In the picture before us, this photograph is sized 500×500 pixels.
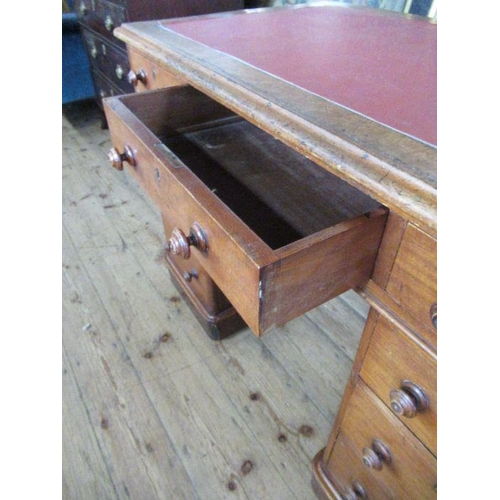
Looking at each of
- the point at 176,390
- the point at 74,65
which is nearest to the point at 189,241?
the point at 176,390

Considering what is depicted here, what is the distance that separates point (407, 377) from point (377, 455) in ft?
0.59

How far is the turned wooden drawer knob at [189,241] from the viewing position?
1.58 feet

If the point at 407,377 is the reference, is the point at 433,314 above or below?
above

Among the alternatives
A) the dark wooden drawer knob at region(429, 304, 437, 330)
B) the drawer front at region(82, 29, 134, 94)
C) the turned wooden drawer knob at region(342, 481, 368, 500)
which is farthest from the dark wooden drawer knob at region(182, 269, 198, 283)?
the drawer front at region(82, 29, 134, 94)

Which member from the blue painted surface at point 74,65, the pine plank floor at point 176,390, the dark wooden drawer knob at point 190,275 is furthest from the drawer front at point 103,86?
the dark wooden drawer knob at point 190,275

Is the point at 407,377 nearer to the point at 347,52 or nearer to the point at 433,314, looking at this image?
the point at 433,314

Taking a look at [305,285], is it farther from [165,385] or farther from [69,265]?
[69,265]

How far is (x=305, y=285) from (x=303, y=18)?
0.70m

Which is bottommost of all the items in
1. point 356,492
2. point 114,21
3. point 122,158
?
point 356,492

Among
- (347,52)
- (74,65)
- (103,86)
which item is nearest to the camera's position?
(347,52)

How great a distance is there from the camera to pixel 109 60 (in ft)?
5.68

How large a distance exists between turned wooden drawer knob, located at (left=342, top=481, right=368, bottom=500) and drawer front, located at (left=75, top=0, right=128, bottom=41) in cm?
154

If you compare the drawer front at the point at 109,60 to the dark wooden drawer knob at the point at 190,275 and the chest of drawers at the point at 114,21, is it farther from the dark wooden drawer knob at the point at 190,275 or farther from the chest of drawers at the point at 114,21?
the dark wooden drawer knob at the point at 190,275
